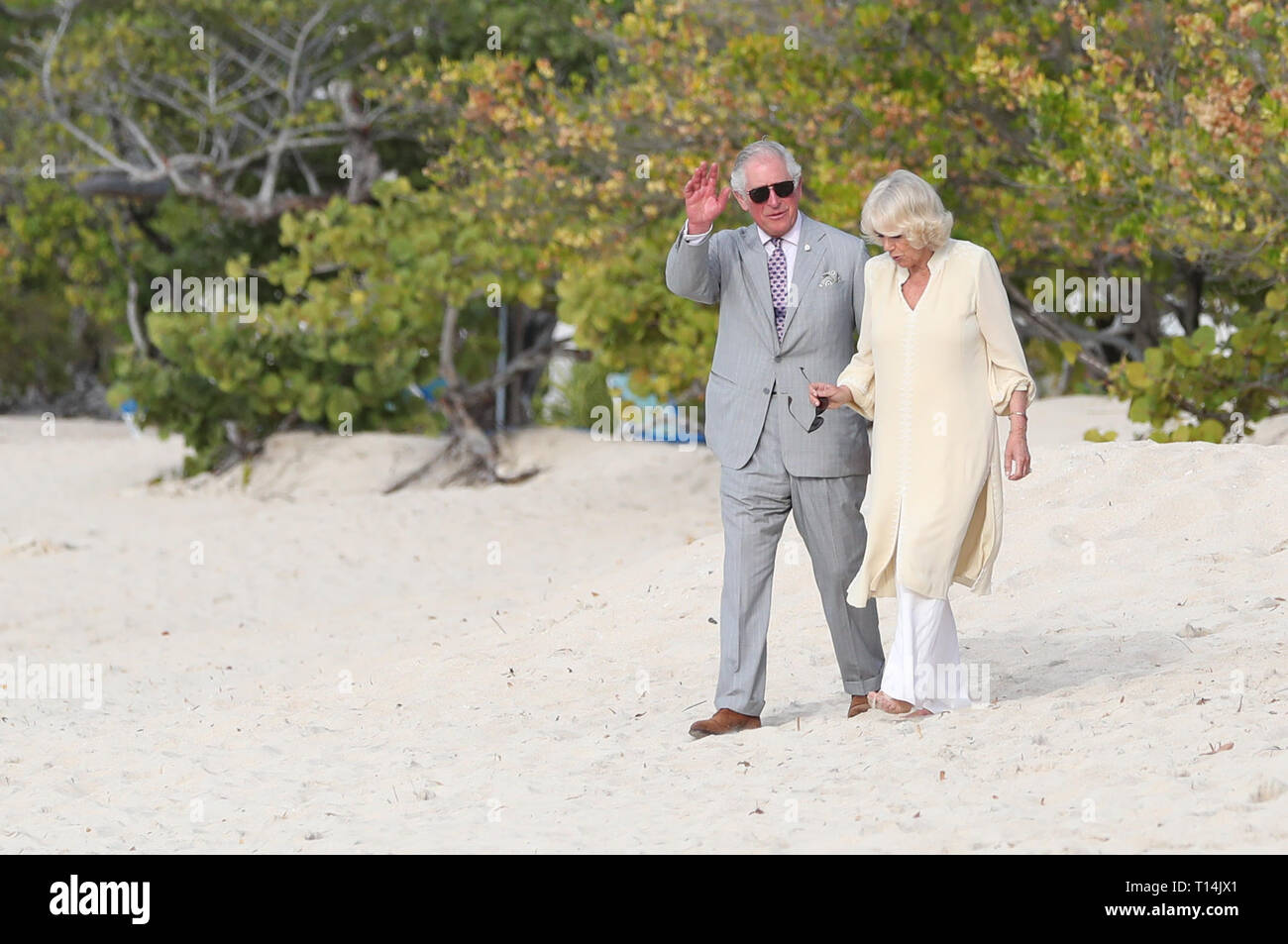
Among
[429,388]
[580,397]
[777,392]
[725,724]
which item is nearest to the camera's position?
[777,392]

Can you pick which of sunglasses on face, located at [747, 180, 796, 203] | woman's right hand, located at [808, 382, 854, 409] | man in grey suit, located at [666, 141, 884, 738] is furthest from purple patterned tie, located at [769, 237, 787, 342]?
woman's right hand, located at [808, 382, 854, 409]

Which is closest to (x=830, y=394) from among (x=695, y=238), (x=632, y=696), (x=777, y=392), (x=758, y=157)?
(x=777, y=392)

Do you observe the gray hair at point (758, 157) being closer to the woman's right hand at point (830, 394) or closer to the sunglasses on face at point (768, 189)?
the sunglasses on face at point (768, 189)

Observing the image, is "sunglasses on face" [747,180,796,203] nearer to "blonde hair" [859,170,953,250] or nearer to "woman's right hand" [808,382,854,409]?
"blonde hair" [859,170,953,250]

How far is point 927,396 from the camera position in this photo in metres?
4.50

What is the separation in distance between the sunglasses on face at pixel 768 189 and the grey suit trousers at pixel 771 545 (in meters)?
0.55

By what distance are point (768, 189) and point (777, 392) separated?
0.56 m

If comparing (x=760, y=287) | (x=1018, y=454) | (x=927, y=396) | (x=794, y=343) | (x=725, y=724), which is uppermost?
(x=760, y=287)

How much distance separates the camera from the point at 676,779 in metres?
4.48

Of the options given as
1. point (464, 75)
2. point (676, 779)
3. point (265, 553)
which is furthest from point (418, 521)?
point (676, 779)

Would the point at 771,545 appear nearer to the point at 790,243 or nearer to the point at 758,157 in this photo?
the point at 790,243

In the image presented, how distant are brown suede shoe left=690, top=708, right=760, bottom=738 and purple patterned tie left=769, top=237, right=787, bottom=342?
3.73ft

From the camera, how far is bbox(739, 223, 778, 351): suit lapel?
4.66 m

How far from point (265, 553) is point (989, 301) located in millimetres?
7774
